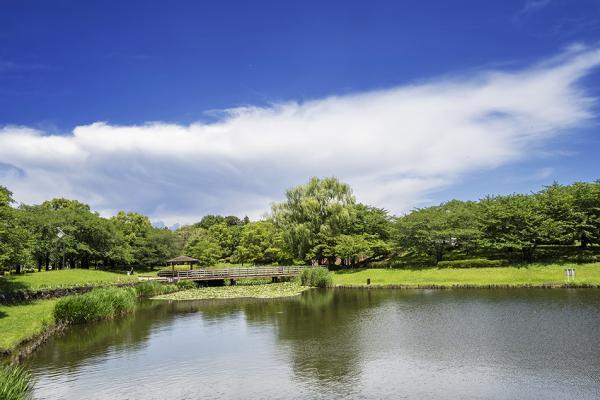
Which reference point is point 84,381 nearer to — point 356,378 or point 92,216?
point 356,378

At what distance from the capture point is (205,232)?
119250mm

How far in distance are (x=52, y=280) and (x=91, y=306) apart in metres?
22.6

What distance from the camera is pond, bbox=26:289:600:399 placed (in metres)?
18.2

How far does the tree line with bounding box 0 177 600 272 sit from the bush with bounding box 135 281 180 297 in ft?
43.1

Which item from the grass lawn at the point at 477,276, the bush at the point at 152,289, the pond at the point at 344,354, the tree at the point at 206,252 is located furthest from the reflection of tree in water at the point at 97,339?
the tree at the point at 206,252

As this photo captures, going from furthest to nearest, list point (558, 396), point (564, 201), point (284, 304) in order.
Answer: point (564, 201), point (284, 304), point (558, 396)

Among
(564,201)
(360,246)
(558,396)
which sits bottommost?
(558,396)

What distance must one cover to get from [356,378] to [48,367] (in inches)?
626

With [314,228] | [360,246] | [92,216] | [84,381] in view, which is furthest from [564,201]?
[92,216]

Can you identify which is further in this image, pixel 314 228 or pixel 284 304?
pixel 314 228

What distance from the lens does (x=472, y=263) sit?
60.7m

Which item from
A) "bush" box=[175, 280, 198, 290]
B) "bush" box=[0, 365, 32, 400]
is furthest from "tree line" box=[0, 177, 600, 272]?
"bush" box=[0, 365, 32, 400]

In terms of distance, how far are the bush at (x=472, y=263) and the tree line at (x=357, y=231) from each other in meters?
2.17

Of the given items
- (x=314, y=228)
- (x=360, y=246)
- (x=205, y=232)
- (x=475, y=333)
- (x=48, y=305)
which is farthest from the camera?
(x=205, y=232)
